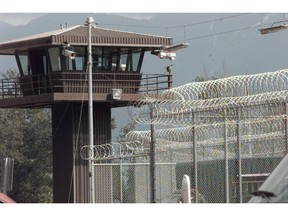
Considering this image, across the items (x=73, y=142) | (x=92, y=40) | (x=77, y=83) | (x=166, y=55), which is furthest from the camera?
(x=77, y=83)

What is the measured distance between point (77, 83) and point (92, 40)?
2.06 metres

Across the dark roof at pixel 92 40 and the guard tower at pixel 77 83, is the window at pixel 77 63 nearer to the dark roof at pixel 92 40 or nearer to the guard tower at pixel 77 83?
Answer: the guard tower at pixel 77 83

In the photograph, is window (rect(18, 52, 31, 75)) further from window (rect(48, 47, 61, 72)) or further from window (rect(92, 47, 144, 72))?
window (rect(92, 47, 144, 72))

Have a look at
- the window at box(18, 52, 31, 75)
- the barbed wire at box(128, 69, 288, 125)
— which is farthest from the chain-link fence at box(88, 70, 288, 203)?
the window at box(18, 52, 31, 75)

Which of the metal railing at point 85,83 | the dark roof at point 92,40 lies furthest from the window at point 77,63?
the dark roof at point 92,40

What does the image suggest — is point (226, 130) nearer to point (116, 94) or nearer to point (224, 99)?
point (224, 99)

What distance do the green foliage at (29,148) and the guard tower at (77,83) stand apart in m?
15.2

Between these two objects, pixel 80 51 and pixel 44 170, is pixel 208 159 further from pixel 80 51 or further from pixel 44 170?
pixel 44 170

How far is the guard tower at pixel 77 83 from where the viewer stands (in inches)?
1714

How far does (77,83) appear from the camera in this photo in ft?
145

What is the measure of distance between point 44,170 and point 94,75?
845 inches

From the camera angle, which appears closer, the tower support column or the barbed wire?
the barbed wire

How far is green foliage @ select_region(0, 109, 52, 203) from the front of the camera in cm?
6250

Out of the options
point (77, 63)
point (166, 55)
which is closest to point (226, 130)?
point (166, 55)
